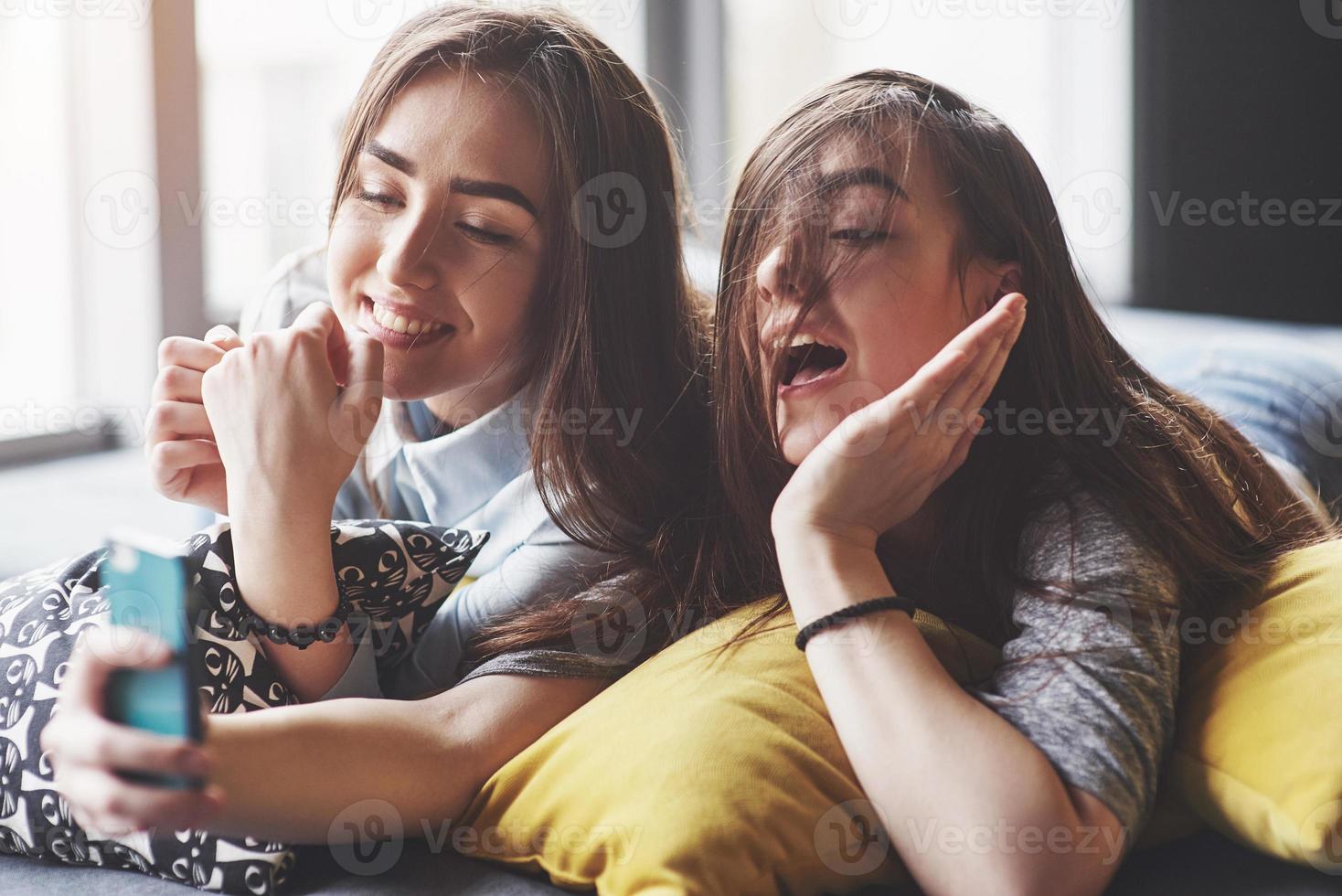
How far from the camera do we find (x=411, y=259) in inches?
40.8

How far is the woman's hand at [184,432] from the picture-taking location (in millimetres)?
1039

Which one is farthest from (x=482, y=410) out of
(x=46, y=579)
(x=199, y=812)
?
(x=199, y=812)

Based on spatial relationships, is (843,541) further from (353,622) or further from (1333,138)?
(1333,138)

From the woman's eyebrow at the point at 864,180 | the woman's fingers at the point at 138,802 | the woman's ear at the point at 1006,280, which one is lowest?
the woman's fingers at the point at 138,802

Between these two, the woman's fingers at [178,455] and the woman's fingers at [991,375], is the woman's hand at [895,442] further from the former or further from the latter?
the woman's fingers at [178,455]

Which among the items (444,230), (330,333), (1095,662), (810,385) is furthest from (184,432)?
(1095,662)

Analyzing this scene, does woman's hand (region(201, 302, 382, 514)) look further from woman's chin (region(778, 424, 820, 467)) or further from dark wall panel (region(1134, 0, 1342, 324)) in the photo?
dark wall panel (region(1134, 0, 1342, 324))

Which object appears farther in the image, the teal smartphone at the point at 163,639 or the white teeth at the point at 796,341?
the white teeth at the point at 796,341

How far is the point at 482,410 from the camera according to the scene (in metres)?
1.20

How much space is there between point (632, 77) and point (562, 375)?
317 millimetres

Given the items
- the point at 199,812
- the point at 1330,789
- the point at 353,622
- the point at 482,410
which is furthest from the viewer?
the point at 482,410

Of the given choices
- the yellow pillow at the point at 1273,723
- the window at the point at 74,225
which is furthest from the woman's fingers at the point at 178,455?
the window at the point at 74,225

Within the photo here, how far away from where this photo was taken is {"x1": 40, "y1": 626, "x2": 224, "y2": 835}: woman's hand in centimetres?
62

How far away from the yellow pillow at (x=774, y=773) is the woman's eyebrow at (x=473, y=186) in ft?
1.41
